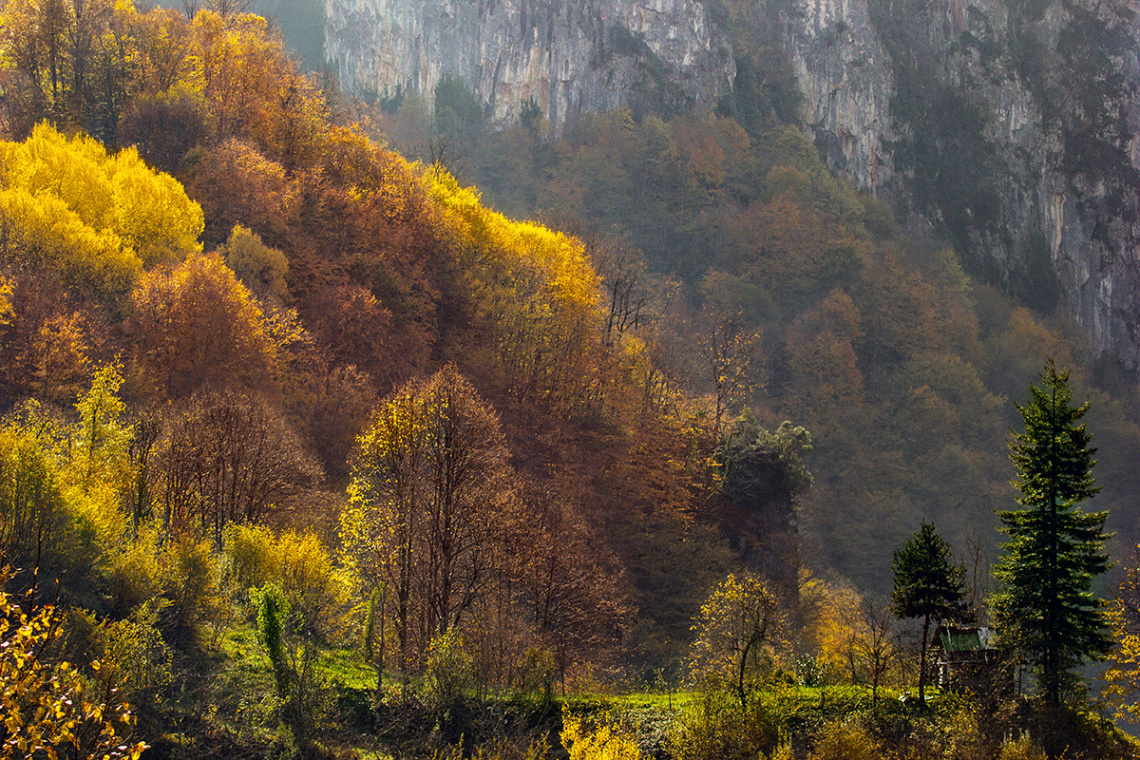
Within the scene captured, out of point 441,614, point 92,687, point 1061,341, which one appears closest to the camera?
point 92,687

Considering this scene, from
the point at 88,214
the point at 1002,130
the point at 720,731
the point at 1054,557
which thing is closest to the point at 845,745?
the point at 720,731

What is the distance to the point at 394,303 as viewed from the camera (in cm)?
5334

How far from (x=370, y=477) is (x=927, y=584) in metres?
17.4

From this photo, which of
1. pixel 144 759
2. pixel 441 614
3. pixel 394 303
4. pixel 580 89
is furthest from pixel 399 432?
pixel 580 89

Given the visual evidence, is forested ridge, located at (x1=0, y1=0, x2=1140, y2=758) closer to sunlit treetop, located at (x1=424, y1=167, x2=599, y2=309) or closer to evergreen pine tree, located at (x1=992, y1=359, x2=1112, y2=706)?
sunlit treetop, located at (x1=424, y1=167, x2=599, y2=309)

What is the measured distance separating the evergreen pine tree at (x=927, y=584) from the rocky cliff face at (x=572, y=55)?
112501 mm

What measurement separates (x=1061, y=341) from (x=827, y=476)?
5556 cm

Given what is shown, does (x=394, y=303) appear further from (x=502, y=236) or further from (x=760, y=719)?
(x=760, y=719)

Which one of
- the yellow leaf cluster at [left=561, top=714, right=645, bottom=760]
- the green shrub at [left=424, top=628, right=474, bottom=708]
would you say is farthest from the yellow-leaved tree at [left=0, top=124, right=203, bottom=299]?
the yellow leaf cluster at [left=561, top=714, right=645, bottom=760]

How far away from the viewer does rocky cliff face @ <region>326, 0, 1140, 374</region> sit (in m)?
132

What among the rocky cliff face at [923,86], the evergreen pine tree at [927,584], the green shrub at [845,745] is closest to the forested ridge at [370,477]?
the green shrub at [845,745]

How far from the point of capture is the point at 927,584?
24547mm

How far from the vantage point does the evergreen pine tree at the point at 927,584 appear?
24.4 meters

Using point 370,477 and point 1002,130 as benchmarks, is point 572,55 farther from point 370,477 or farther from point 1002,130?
point 370,477
